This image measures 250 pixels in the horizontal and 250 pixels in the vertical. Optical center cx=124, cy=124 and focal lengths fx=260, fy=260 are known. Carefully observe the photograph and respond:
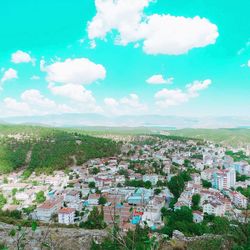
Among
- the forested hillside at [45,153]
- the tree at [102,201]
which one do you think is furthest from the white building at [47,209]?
the forested hillside at [45,153]

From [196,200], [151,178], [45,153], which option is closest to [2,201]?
[151,178]

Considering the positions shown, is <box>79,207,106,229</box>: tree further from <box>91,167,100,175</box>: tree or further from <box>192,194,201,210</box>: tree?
<box>91,167,100,175</box>: tree

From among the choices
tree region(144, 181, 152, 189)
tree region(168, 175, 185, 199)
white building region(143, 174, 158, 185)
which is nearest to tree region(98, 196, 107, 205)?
tree region(144, 181, 152, 189)

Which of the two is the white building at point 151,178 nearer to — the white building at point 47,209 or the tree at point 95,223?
the white building at point 47,209

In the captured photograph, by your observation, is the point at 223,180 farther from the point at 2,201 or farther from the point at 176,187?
the point at 2,201

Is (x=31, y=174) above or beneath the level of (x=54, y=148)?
beneath

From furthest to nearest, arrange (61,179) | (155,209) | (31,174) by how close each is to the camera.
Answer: (31,174), (61,179), (155,209)

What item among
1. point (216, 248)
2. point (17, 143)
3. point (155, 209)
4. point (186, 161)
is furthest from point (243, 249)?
point (17, 143)

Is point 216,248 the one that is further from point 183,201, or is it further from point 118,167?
point 118,167
